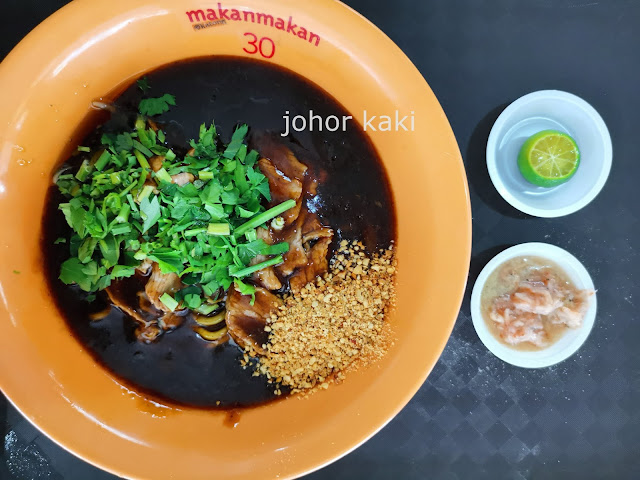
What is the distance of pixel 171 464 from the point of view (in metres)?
1.42

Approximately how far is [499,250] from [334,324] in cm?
68

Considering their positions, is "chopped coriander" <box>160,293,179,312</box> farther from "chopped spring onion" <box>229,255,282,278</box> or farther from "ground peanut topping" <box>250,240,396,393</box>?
"ground peanut topping" <box>250,240,396,393</box>

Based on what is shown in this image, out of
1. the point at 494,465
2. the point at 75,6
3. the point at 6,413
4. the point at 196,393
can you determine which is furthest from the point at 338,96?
the point at 6,413

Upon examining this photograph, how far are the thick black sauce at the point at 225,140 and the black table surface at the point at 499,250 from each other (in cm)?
39

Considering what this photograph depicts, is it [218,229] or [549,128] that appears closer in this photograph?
[218,229]

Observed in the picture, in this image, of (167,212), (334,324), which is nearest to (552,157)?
(334,324)

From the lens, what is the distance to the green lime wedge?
1.59m

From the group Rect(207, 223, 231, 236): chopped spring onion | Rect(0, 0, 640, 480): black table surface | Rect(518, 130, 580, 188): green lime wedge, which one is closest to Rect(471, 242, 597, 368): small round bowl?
Rect(0, 0, 640, 480): black table surface

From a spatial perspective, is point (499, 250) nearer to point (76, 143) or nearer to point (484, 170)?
point (484, 170)

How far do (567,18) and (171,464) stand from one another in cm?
204

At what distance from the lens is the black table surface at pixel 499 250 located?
5.41 ft

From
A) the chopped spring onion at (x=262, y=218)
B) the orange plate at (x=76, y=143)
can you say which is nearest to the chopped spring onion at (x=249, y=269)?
the chopped spring onion at (x=262, y=218)

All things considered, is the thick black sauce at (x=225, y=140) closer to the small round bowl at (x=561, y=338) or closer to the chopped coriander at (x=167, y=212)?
the chopped coriander at (x=167, y=212)

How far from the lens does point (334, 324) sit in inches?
59.2
